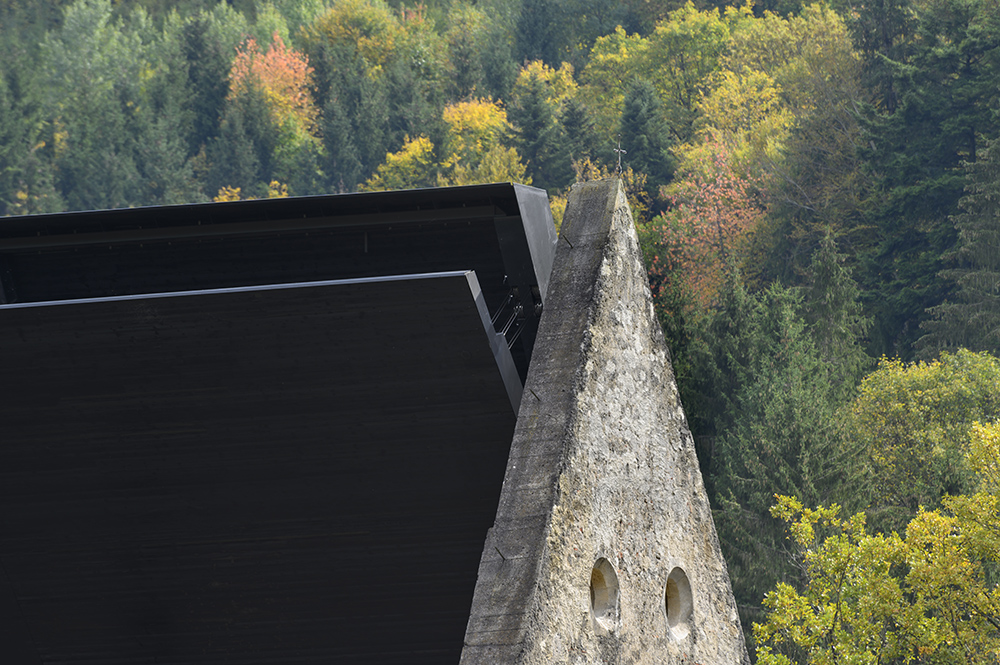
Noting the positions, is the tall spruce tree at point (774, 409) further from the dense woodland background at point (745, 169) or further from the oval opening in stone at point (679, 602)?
the oval opening in stone at point (679, 602)

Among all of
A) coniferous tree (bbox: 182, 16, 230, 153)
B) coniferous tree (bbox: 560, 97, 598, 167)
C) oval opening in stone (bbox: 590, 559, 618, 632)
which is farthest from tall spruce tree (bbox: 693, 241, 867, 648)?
coniferous tree (bbox: 182, 16, 230, 153)

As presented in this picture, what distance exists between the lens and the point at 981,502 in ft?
57.7

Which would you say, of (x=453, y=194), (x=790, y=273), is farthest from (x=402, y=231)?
(x=790, y=273)

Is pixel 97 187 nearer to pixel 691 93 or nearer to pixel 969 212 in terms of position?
pixel 691 93

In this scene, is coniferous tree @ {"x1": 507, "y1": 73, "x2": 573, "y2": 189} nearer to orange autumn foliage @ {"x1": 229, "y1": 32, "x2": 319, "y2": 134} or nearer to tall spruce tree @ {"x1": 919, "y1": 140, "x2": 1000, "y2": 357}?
orange autumn foliage @ {"x1": 229, "y1": 32, "x2": 319, "y2": 134}

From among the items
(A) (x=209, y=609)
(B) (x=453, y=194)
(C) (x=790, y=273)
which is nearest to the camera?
(B) (x=453, y=194)

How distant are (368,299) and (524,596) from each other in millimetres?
1682

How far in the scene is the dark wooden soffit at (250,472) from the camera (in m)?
6.01

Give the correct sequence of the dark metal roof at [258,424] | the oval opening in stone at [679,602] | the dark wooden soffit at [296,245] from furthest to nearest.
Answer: the dark wooden soffit at [296,245]
the oval opening in stone at [679,602]
the dark metal roof at [258,424]

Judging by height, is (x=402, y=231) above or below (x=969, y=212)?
below

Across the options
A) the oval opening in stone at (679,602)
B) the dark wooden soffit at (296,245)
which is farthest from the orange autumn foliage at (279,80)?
the oval opening in stone at (679,602)

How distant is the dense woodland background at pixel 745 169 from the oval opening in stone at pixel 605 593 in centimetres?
1295

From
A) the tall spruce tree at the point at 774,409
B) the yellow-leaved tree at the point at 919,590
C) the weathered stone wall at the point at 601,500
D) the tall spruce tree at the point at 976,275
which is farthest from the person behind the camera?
the tall spruce tree at the point at 976,275

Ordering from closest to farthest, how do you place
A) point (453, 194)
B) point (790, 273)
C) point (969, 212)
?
point (453, 194) < point (969, 212) < point (790, 273)
